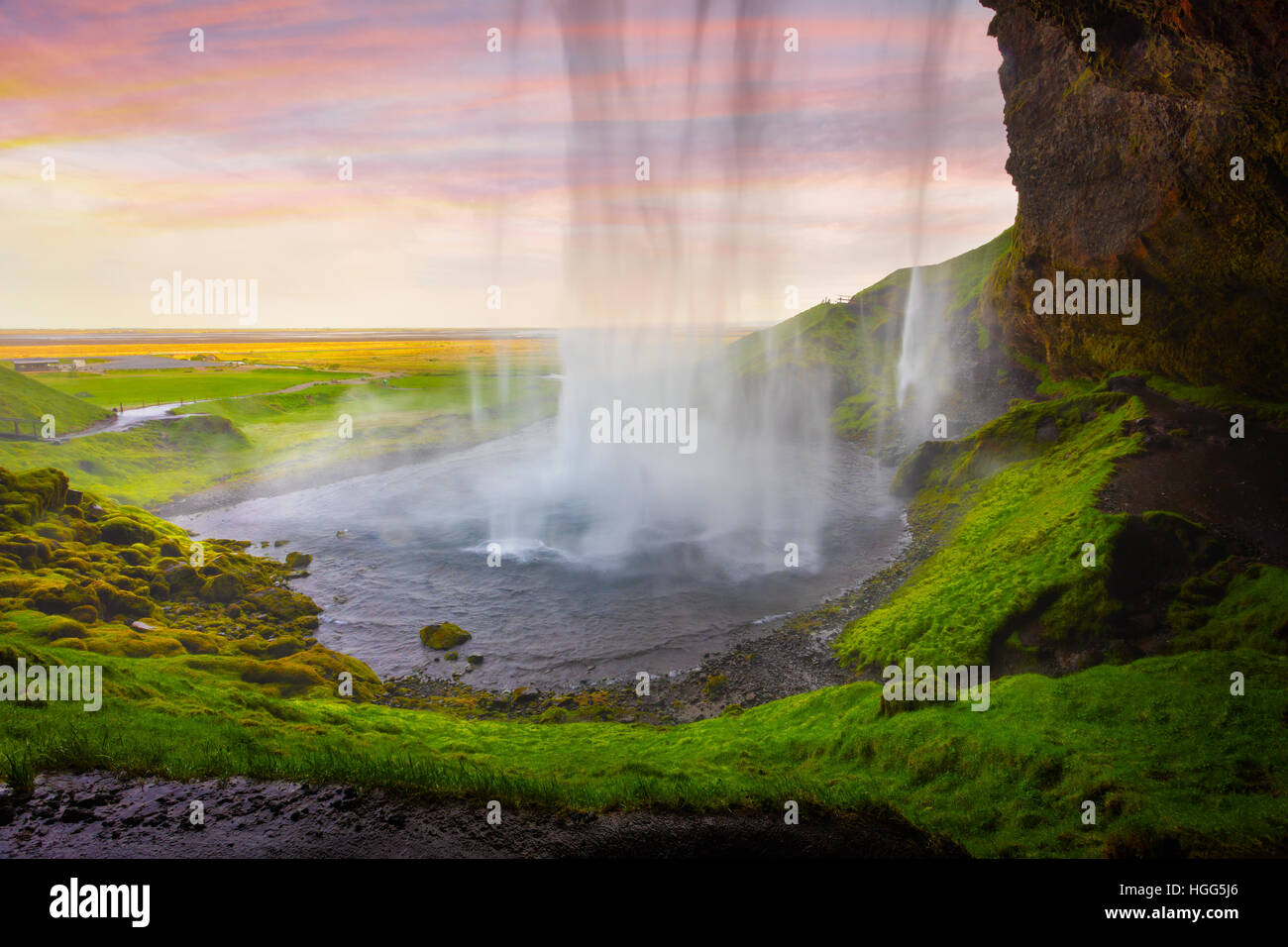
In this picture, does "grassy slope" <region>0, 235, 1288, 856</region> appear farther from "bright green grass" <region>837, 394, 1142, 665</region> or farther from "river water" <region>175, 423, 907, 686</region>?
"river water" <region>175, 423, 907, 686</region>

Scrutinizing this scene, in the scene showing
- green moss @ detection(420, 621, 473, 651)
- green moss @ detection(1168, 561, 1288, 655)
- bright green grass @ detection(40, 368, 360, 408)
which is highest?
bright green grass @ detection(40, 368, 360, 408)

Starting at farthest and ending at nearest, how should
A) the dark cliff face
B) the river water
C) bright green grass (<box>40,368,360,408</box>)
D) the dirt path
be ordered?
1. bright green grass (<box>40,368,360,408</box>)
2. the river water
3. the dark cliff face
4. the dirt path

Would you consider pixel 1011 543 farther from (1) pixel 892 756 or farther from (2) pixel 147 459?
(2) pixel 147 459

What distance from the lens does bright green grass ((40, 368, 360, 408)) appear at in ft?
287

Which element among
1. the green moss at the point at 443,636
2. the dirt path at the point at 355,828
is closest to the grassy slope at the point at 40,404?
the green moss at the point at 443,636

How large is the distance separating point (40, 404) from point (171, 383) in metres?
42.1

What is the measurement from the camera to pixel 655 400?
73125 millimetres

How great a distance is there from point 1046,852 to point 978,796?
2.13 metres

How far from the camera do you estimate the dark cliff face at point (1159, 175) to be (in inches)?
762

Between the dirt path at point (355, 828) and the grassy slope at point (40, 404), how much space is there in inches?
2934

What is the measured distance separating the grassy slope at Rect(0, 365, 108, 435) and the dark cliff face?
8884 centimetres

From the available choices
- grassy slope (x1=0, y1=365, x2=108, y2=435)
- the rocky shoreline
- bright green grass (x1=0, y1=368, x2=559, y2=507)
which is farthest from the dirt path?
grassy slope (x1=0, y1=365, x2=108, y2=435)

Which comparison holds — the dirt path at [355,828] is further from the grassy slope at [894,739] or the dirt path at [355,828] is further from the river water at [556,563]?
the river water at [556,563]

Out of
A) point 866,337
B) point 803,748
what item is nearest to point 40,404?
point 803,748
